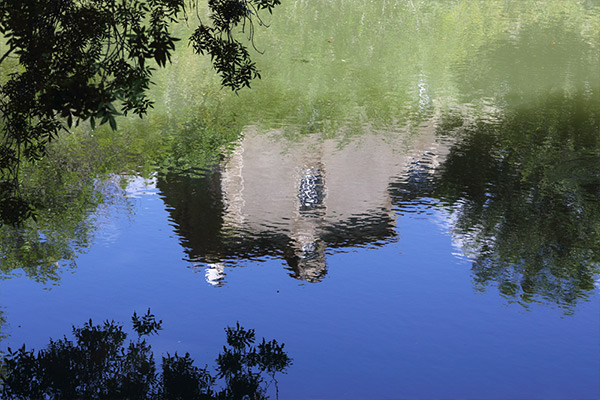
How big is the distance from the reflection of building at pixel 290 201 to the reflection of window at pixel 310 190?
3 centimetres

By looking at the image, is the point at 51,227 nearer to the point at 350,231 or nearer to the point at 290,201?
the point at 290,201

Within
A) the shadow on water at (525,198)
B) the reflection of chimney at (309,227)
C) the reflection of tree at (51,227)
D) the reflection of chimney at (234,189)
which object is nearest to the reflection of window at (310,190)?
the reflection of chimney at (309,227)

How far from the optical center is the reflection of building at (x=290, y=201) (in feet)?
55.6

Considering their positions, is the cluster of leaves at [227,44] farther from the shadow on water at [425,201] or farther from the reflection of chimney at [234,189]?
the reflection of chimney at [234,189]

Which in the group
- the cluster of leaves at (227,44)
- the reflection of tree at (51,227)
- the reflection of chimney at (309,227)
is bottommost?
the reflection of chimney at (309,227)

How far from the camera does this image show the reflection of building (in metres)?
16.9

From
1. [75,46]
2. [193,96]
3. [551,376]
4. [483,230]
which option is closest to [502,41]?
[193,96]

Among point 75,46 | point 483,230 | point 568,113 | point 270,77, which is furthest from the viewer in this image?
point 270,77

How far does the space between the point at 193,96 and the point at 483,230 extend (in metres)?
14.8

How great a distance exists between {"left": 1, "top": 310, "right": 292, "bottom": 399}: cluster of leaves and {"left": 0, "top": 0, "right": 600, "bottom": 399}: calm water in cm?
40

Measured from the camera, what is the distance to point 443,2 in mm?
51375

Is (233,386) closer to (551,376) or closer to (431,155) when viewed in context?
(551,376)

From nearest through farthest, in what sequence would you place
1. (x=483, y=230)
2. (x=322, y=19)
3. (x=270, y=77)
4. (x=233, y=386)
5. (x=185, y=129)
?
1. (x=233, y=386)
2. (x=483, y=230)
3. (x=185, y=129)
4. (x=270, y=77)
5. (x=322, y=19)

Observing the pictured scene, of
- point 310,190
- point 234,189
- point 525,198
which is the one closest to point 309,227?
point 310,190
